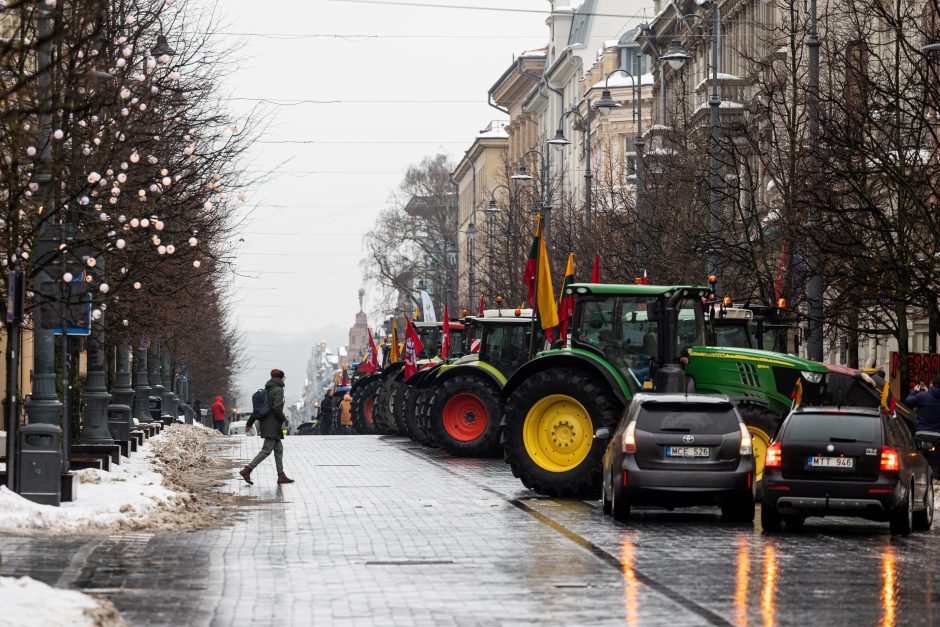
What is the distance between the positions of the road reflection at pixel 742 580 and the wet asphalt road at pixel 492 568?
0.02 meters

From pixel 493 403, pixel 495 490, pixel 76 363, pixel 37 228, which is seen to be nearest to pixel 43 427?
pixel 37 228

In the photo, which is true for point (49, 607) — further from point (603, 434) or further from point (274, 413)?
point (274, 413)

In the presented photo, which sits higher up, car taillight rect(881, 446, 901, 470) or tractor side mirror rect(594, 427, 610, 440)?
tractor side mirror rect(594, 427, 610, 440)

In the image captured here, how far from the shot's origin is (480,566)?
1529cm

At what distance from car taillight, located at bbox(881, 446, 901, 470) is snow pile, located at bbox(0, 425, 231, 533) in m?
6.94

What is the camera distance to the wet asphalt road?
40.8ft

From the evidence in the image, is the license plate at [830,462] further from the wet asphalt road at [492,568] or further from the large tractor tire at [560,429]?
the large tractor tire at [560,429]

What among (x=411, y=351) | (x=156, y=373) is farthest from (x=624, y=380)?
(x=156, y=373)

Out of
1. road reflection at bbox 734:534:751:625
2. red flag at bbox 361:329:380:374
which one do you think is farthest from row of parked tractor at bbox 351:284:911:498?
red flag at bbox 361:329:380:374

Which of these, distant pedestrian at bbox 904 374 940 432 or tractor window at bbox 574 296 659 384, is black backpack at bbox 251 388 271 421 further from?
distant pedestrian at bbox 904 374 940 432

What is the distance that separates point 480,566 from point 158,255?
12780mm

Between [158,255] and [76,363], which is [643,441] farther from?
[76,363]

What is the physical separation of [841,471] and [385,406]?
27.7 metres

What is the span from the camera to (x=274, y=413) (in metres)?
27.5
